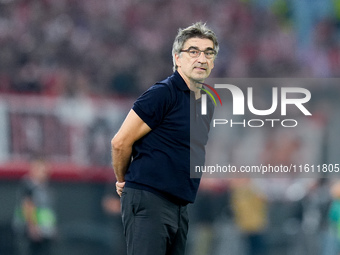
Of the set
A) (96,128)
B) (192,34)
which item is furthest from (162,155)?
(96,128)

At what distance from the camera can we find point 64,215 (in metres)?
13.0

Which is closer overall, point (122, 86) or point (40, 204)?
point (40, 204)

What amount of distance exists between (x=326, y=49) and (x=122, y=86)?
6076 mm

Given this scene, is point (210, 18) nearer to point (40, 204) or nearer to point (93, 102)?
point (93, 102)

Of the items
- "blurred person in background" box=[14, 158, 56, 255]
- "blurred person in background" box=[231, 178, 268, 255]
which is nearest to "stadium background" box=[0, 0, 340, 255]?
"blurred person in background" box=[231, 178, 268, 255]

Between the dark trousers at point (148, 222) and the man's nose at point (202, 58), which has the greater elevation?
the man's nose at point (202, 58)

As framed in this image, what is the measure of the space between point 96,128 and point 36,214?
1922 millimetres

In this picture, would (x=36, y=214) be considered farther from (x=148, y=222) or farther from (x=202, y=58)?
(x=202, y=58)

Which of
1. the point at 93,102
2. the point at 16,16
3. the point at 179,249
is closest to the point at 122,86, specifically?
the point at 93,102

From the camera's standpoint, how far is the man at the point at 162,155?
4.93 meters

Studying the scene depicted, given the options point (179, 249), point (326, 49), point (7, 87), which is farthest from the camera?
point (326, 49)

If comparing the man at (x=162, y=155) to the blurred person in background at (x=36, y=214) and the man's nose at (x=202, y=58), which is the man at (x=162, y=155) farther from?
the blurred person in background at (x=36, y=214)

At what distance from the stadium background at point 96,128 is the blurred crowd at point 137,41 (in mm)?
27

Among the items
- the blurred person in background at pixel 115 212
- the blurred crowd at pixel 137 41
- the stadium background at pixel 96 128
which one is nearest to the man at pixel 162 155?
the blurred person in background at pixel 115 212
